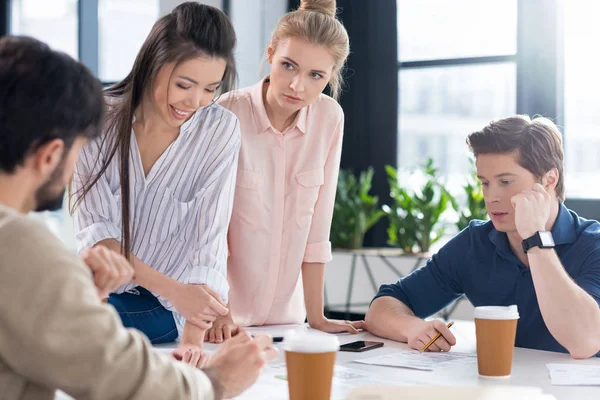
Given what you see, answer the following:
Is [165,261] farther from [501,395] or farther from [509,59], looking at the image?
[509,59]

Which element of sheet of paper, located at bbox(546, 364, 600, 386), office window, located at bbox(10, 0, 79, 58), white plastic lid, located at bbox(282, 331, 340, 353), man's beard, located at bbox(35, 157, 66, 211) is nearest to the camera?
man's beard, located at bbox(35, 157, 66, 211)

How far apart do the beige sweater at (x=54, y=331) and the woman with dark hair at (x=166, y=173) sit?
0.74 metres

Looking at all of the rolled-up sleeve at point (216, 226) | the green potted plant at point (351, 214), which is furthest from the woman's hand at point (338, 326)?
the green potted plant at point (351, 214)

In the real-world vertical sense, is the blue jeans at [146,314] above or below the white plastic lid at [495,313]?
below

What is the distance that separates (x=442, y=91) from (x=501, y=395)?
350cm

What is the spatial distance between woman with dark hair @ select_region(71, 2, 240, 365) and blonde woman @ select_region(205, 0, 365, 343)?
0.27 metres

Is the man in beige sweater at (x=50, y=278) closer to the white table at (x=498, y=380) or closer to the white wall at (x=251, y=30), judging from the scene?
the white table at (x=498, y=380)

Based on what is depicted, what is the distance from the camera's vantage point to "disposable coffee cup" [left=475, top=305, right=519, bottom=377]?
151 centimetres

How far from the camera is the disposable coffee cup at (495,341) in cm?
151

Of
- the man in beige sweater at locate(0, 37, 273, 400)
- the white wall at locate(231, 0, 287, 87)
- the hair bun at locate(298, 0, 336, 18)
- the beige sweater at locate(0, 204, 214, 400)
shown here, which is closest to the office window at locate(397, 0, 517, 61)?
the white wall at locate(231, 0, 287, 87)

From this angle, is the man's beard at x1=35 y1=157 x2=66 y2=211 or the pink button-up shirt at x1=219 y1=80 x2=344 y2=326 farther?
the pink button-up shirt at x1=219 y1=80 x2=344 y2=326

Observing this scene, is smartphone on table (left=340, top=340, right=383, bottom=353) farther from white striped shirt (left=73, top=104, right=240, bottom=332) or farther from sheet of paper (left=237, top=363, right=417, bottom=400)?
white striped shirt (left=73, top=104, right=240, bottom=332)

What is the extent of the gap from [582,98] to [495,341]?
2.98m

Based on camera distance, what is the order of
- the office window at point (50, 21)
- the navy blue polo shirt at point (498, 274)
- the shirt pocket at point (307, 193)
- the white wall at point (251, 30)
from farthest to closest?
1. the office window at point (50, 21)
2. the white wall at point (251, 30)
3. the shirt pocket at point (307, 193)
4. the navy blue polo shirt at point (498, 274)
